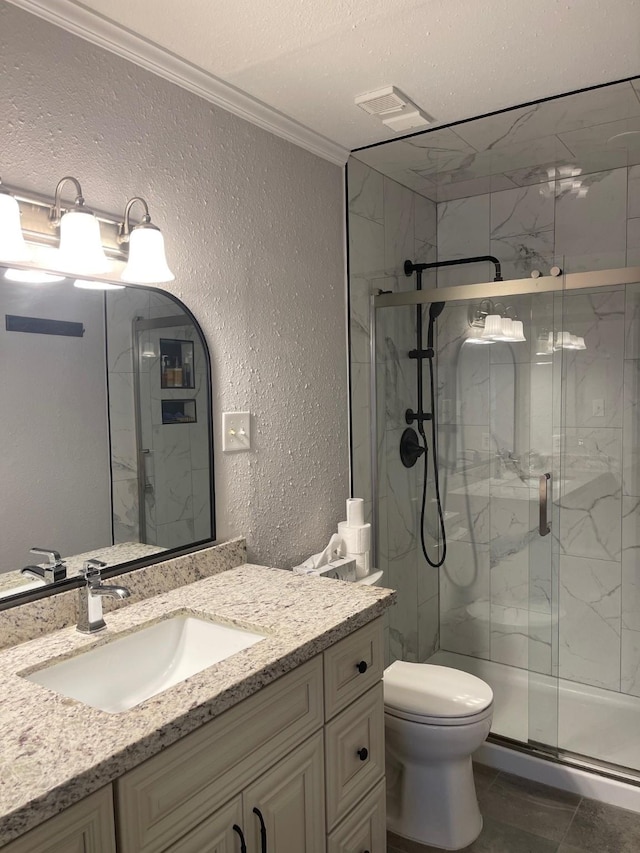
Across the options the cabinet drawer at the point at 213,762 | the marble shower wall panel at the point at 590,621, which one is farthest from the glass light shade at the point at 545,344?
the cabinet drawer at the point at 213,762

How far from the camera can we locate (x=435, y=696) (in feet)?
7.11

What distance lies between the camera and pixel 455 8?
1590 millimetres

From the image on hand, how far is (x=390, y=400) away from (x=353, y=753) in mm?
1545

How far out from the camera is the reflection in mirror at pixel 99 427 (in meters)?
1.49

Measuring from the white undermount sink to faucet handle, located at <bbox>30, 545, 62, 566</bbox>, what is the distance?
0.79 feet

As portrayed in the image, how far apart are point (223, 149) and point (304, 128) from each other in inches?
16.1

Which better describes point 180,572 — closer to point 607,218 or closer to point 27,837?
point 27,837

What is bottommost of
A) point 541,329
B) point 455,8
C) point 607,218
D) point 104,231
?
point 541,329

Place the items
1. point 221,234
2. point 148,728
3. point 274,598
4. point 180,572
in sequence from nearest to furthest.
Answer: point 148,728 < point 274,598 < point 180,572 < point 221,234

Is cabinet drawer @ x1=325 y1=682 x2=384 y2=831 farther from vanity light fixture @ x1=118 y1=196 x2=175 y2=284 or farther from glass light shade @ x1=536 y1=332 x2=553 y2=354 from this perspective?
glass light shade @ x1=536 y1=332 x2=553 y2=354

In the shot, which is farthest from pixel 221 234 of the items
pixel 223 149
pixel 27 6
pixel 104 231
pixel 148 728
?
pixel 148 728

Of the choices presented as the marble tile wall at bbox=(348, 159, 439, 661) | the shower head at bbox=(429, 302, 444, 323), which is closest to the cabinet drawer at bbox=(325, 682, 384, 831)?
the marble tile wall at bbox=(348, 159, 439, 661)

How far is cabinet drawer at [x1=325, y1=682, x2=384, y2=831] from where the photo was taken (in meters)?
1.54

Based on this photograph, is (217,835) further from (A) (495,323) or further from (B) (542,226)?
(B) (542,226)
